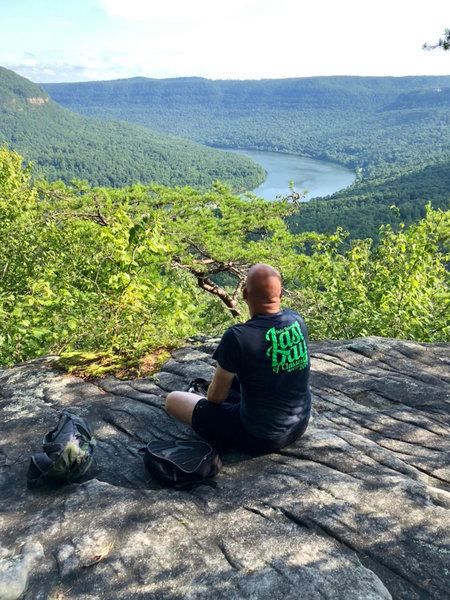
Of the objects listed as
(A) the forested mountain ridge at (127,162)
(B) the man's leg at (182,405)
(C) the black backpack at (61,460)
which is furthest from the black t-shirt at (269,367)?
(A) the forested mountain ridge at (127,162)

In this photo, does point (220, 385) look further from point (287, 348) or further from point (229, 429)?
point (287, 348)

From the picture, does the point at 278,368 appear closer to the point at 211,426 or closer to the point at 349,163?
the point at 211,426

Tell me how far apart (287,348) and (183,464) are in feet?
4.05

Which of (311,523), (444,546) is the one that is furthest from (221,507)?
(444,546)

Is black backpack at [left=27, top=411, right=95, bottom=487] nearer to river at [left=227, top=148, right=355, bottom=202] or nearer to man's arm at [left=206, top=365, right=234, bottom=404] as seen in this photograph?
man's arm at [left=206, top=365, right=234, bottom=404]

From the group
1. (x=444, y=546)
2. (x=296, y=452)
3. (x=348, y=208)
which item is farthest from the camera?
(x=348, y=208)

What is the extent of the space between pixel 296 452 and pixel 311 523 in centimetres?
91

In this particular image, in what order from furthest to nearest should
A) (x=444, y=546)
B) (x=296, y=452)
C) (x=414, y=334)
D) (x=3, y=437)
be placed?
(x=414, y=334)
(x=3, y=437)
(x=296, y=452)
(x=444, y=546)

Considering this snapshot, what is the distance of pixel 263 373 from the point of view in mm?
3547

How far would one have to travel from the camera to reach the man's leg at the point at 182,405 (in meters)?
4.16

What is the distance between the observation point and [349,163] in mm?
192000

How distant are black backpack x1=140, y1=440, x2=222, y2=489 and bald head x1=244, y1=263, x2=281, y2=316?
124cm

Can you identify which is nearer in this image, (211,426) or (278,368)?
(278,368)

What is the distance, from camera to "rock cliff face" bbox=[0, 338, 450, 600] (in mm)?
2535
